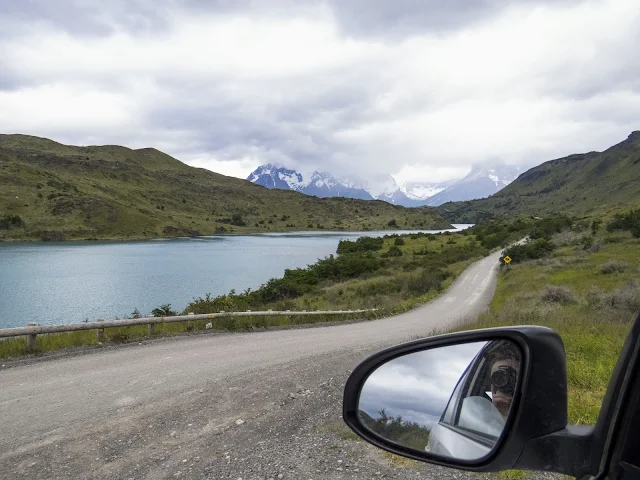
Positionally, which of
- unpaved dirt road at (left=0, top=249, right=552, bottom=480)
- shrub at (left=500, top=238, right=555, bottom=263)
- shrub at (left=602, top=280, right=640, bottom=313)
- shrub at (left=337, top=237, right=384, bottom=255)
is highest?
shrub at (left=337, top=237, right=384, bottom=255)

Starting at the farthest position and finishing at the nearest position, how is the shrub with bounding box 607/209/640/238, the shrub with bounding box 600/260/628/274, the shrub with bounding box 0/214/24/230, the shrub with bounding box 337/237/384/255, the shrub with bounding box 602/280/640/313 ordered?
the shrub with bounding box 0/214/24/230 < the shrub with bounding box 337/237/384/255 < the shrub with bounding box 607/209/640/238 < the shrub with bounding box 600/260/628/274 < the shrub with bounding box 602/280/640/313

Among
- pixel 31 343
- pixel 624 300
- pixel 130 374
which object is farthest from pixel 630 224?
pixel 31 343

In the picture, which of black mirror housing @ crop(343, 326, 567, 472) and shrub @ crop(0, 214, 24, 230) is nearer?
black mirror housing @ crop(343, 326, 567, 472)

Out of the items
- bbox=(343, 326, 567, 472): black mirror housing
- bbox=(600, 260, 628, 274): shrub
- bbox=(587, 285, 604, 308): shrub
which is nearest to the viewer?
bbox=(343, 326, 567, 472): black mirror housing

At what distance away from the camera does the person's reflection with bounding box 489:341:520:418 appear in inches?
64.8

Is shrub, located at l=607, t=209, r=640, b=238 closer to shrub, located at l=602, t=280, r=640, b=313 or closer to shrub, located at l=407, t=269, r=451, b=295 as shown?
shrub, located at l=407, t=269, r=451, b=295

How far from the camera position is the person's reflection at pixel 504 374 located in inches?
64.8

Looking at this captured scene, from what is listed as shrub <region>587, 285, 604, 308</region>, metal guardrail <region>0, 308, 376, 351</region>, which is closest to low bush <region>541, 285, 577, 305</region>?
shrub <region>587, 285, 604, 308</region>

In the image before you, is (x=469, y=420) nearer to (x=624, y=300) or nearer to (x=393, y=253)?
(x=624, y=300)

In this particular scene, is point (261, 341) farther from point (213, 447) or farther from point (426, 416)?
point (426, 416)

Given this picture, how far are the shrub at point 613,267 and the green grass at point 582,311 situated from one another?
308 mm

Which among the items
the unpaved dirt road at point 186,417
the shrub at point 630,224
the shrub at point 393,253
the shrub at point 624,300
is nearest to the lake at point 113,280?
the shrub at point 393,253

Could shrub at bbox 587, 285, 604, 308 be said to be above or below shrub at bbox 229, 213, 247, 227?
below

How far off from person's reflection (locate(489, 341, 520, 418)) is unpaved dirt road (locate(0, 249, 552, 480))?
10.3ft
